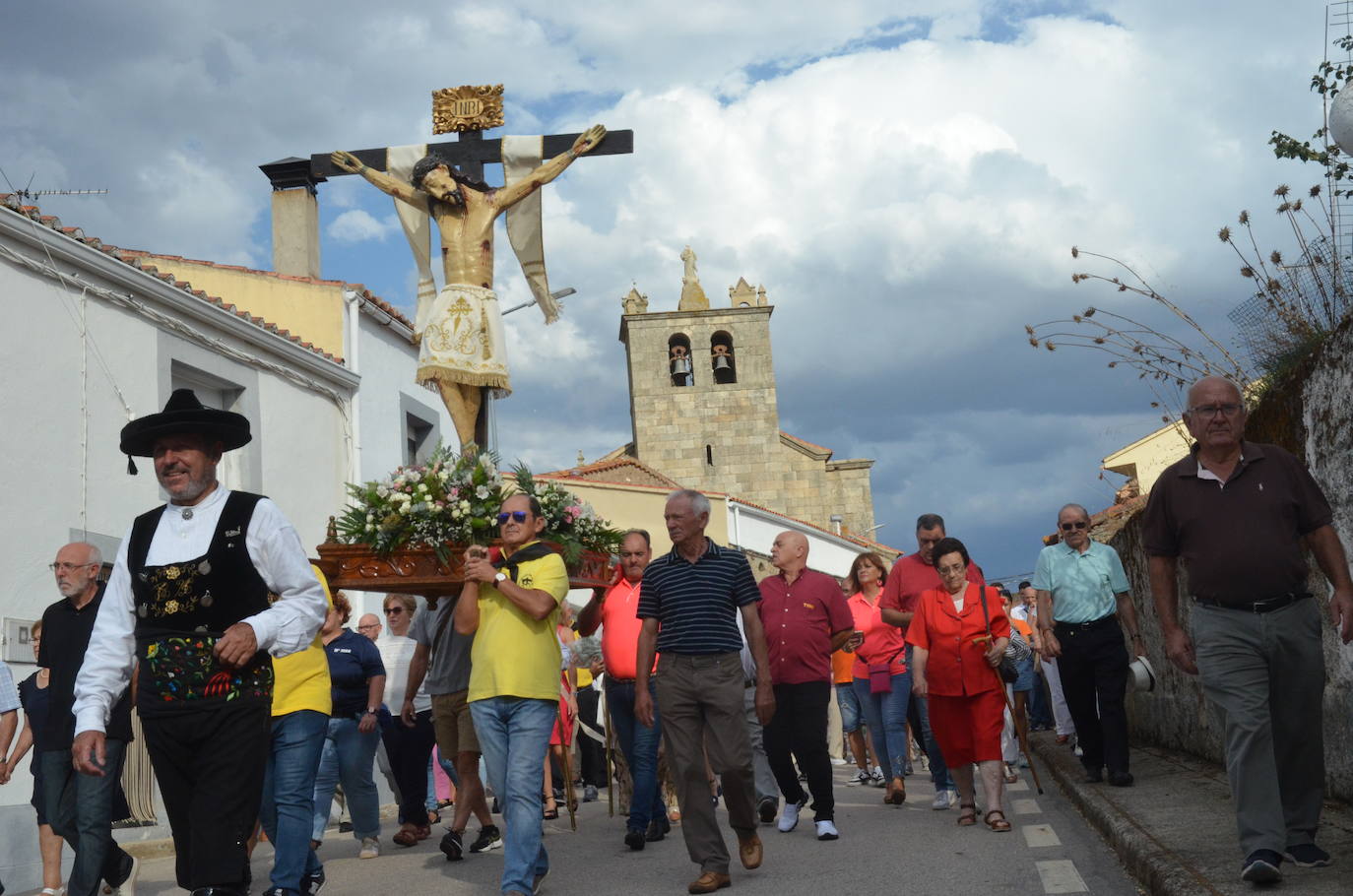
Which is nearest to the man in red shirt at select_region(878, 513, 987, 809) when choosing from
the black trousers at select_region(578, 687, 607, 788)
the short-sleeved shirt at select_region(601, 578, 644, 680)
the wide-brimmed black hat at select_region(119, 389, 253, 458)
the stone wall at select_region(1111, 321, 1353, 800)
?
the short-sleeved shirt at select_region(601, 578, 644, 680)

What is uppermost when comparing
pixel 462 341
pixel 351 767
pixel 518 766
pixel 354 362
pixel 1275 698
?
pixel 354 362

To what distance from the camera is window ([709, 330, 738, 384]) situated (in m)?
67.7

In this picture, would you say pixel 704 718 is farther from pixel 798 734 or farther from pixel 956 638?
pixel 956 638

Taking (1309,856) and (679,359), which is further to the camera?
(679,359)

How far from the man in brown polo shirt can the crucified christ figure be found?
4.81 meters

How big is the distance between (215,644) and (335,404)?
15187 millimetres

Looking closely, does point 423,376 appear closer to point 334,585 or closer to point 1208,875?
point 334,585

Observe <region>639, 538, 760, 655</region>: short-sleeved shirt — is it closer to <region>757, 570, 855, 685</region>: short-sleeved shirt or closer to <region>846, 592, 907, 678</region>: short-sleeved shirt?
<region>757, 570, 855, 685</region>: short-sleeved shirt

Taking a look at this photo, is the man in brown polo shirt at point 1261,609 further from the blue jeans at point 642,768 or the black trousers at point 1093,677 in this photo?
the black trousers at point 1093,677

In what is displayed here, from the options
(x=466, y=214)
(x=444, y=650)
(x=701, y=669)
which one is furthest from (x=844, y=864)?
(x=466, y=214)

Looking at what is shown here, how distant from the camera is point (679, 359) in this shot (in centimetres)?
6869

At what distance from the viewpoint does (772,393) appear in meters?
66.6

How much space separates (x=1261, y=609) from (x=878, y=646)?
232 inches

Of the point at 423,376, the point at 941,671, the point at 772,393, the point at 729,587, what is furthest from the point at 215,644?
the point at 772,393
